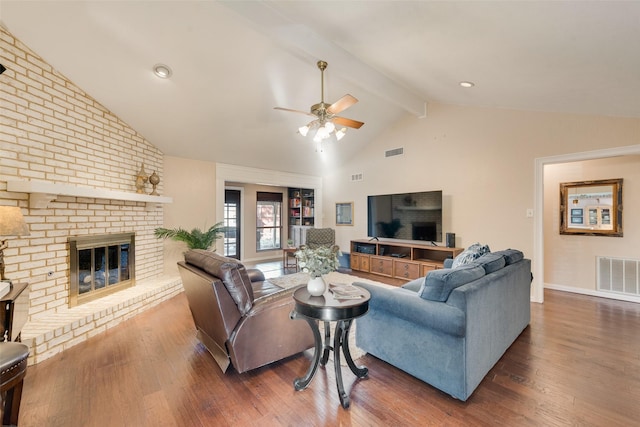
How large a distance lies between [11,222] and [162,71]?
2164mm

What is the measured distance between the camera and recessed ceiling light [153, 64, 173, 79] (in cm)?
321

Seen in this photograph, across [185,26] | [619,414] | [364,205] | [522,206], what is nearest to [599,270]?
[522,206]

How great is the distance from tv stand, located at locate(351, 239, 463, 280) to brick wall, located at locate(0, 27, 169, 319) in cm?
436

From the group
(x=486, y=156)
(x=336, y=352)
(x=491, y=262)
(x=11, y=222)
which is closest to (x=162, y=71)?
(x=11, y=222)

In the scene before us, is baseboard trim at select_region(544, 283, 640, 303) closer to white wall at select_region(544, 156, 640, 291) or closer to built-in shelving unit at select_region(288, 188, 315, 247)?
white wall at select_region(544, 156, 640, 291)

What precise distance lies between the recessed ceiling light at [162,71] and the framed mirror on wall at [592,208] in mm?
6197

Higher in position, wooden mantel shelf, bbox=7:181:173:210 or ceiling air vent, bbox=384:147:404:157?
ceiling air vent, bbox=384:147:404:157

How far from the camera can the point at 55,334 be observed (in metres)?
2.58

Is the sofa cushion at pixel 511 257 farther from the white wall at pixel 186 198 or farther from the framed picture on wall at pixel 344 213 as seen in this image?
the white wall at pixel 186 198

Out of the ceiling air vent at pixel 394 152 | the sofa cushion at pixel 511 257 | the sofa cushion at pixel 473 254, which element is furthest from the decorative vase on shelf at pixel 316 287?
the ceiling air vent at pixel 394 152

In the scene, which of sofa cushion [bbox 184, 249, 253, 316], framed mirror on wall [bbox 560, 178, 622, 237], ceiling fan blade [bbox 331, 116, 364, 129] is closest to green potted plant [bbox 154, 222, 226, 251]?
sofa cushion [bbox 184, 249, 253, 316]

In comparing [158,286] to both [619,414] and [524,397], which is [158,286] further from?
[619,414]

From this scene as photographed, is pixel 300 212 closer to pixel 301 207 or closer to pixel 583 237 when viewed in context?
pixel 301 207

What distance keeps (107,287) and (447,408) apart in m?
4.12
